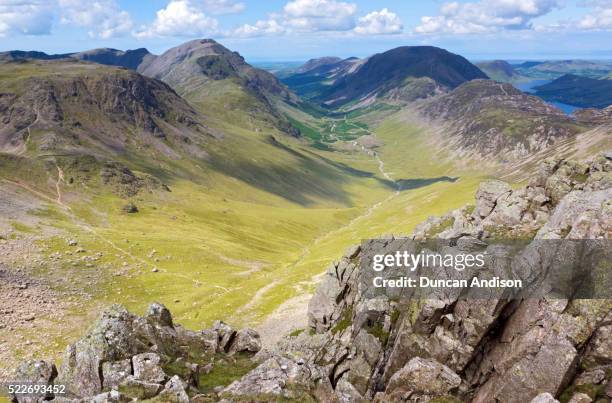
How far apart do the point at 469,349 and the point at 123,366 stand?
95.1 ft

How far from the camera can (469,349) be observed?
119 feet

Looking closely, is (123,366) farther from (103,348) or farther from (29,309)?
(29,309)

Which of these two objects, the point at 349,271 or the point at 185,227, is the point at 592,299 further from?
the point at 185,227

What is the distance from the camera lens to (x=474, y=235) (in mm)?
48500

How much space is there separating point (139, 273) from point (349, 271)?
74.1m

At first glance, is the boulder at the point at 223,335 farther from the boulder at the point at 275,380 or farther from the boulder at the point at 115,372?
the boulder at the point at 275,380

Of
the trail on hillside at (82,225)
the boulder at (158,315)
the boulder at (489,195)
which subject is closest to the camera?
the boulder at (158,315)

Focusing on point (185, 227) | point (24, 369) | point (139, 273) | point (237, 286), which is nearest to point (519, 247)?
point (24, 369)

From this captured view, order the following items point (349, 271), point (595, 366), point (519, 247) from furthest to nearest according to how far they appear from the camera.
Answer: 1. point (349, 271)
2. point (519, 247)
3. point (595, 366)

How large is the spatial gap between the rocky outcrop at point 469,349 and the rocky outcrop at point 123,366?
19.0 ft

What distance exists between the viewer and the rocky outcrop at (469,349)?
3166 cm

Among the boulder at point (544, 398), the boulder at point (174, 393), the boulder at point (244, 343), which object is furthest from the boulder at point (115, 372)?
the boulder at point (544, 398)

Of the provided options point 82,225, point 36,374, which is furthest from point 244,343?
point 82,225

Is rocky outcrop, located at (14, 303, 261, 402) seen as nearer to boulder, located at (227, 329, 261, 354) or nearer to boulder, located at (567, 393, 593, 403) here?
boulder, located at (227, 329, 261, 354)
